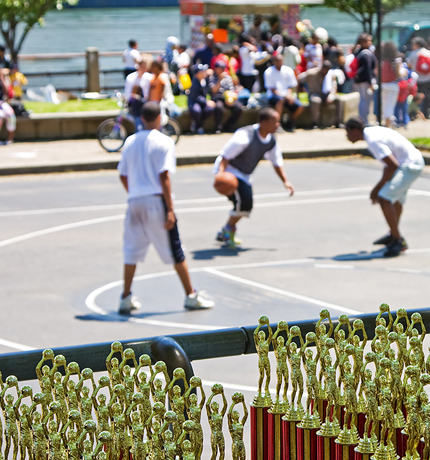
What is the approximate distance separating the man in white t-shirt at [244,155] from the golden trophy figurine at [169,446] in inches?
384

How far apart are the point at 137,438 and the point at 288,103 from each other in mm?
21153

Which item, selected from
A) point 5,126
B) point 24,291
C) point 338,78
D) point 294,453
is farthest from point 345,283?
point 338,78

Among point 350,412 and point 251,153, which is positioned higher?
point 350,412

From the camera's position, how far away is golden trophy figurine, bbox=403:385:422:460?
1785mm

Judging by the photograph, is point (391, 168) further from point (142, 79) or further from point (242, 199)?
point (142, 79)

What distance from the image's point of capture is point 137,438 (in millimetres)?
1729

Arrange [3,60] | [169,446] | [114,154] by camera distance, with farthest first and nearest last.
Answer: [3,60]
[114,154]
[169,446]

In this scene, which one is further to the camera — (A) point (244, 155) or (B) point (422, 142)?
(B) point (422, 142)

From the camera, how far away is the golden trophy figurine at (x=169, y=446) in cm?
171

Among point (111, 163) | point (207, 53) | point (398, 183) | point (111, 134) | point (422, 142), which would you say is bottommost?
A: point (111, 163)

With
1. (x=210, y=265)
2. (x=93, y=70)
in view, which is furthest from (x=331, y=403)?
(x=93, y=70)

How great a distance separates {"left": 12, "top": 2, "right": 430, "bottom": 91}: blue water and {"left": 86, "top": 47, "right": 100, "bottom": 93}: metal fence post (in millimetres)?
12331

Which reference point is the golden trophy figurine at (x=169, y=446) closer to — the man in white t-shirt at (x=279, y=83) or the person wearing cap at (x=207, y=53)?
the man in white t-shirt at (x=279, y=83)

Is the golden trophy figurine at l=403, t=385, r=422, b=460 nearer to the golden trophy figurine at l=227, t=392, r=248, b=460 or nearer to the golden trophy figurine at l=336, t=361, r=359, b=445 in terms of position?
the golden trophy figurine at l=336, t=361, r=359, b=445
